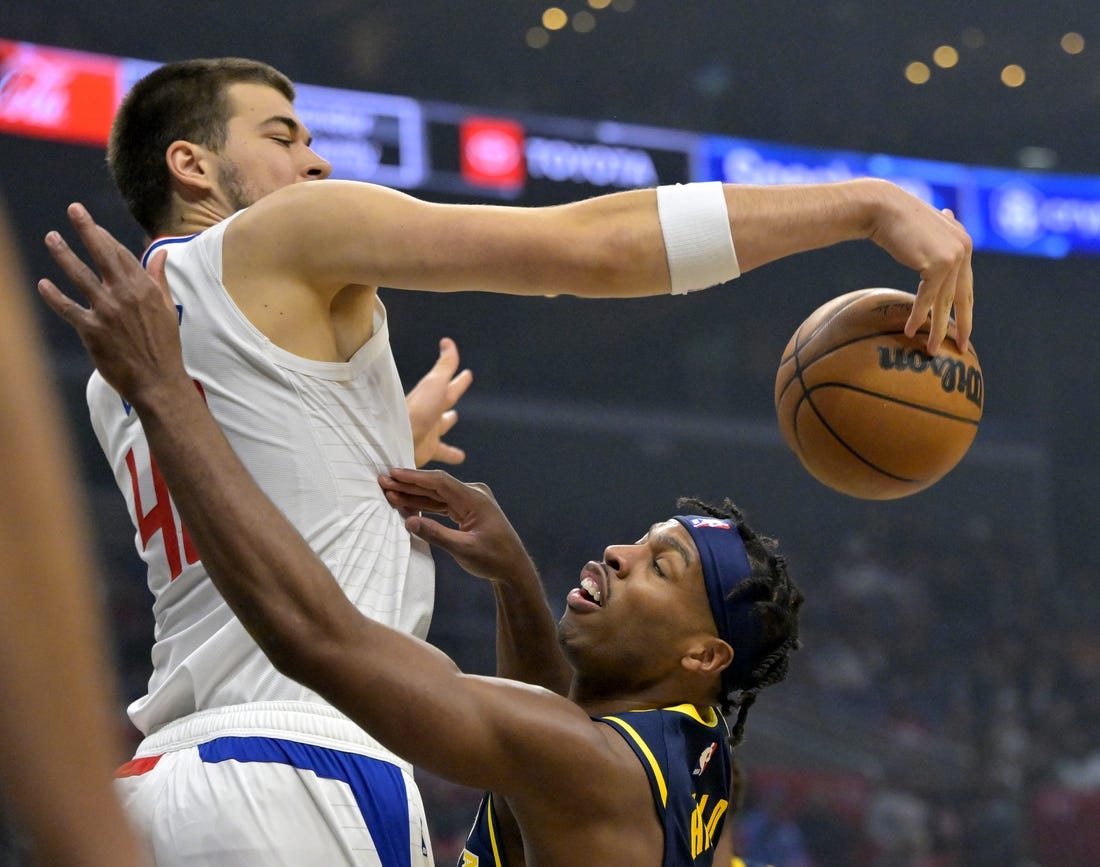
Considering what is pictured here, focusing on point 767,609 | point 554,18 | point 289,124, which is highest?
point 554,18

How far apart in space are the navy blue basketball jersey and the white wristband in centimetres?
72

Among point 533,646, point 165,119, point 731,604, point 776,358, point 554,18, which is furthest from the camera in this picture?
point 776,358

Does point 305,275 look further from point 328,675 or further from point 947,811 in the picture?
point 947,811

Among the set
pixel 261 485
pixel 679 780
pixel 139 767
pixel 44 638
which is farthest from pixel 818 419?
pixel 44 638

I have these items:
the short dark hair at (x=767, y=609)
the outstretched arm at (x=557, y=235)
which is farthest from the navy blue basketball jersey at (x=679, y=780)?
the outstretched arm at (x=557, y=235)

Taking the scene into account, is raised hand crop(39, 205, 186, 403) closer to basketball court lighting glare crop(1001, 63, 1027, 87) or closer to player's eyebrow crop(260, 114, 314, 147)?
player's eyebrow crop(260, 114, 314, 147)

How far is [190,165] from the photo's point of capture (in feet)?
8.05

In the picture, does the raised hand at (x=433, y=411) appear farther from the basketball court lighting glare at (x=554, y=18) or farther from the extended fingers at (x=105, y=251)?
the basketball court lighting glare at (x=554, y=18)

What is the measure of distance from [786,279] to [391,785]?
44.7 feet

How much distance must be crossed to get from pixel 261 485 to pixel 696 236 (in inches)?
31.1

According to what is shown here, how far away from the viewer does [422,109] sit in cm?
1157

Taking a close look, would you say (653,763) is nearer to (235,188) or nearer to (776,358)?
(235,188)

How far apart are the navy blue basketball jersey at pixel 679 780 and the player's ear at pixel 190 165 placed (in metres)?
1.20

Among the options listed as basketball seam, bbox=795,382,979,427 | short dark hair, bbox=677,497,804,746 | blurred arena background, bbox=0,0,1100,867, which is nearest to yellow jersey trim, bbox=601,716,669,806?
short dark hair, bbox=677,497,804,746
